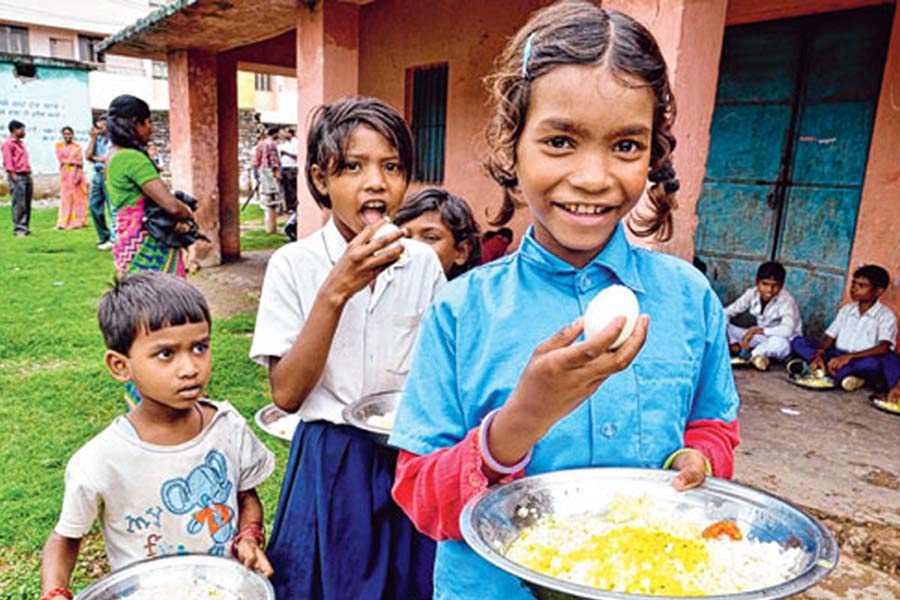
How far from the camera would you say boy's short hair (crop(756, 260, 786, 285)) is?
18.5 ft

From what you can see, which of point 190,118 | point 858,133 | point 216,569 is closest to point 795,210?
point 858,133

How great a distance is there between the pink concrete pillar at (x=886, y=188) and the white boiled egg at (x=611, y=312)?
5.26 m

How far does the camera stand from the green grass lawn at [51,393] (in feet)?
9.45

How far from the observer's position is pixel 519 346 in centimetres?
109

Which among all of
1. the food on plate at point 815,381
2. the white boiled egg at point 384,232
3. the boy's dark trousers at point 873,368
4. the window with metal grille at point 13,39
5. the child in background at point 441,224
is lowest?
the food on plate at point 815,381

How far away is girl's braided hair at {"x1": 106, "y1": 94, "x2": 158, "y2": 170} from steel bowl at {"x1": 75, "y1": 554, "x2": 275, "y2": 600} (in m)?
2.98

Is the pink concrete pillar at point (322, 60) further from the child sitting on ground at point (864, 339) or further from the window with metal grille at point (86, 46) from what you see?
the window with metal grille at point (86, 46)

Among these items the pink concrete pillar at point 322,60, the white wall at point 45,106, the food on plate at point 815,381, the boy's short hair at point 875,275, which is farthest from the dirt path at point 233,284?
the white wall at point 45,106

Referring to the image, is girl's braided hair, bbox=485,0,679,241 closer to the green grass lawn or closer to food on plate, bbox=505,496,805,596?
food on plate, bbox=505,496,805,596

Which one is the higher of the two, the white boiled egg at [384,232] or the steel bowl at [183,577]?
the white boiled egg at [384,232]

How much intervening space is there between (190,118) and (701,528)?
928 centimetres

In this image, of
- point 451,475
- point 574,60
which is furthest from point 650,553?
point 574,60

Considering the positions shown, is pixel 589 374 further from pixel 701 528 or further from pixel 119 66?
pixel 119 66

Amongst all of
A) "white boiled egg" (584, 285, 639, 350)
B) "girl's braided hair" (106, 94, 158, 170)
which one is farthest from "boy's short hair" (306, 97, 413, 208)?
"girl's braided hair" (106, 94, 158, 170)
